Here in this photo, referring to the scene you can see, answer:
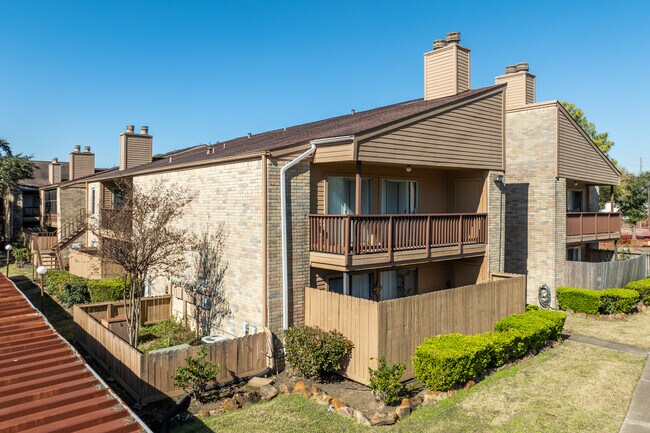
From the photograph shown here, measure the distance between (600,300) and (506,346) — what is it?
8.10 m

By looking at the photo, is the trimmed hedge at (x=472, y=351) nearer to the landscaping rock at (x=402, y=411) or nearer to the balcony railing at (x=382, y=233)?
the landscaping rock at (x=402, y=411)

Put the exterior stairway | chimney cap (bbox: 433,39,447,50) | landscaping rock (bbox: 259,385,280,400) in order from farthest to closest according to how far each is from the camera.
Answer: the exterior stairway → chimney cap (bbox: 433,39,447,50) → landscaping rock (bbox: 259,385,280,400)

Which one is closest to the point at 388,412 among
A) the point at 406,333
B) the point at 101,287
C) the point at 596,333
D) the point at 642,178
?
the point at 406,333

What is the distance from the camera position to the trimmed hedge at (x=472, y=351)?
389 inches

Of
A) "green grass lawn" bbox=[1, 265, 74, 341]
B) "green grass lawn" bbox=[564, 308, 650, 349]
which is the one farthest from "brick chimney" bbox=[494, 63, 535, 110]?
"green grass lawn" bbox=[1, 265, 74, 341]

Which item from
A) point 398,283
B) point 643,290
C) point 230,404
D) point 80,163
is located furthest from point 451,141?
point 80,163

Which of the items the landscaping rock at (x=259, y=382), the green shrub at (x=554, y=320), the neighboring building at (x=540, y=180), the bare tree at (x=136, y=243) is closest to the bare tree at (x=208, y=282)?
the bare tree at (x=136, y=243)

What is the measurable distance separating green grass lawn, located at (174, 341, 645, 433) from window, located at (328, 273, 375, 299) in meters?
4.39

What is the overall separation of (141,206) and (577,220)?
18.4 m

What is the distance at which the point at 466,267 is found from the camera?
1691 cm

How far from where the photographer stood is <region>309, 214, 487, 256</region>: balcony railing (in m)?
11.8

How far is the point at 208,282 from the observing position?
565 inches

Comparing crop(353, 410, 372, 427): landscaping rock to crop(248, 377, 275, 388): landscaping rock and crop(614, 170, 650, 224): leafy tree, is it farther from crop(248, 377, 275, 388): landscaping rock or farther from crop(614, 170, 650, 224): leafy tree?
crop(614, 170, 650, 224): leafy tree

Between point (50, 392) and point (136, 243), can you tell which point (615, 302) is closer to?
point (136, 243)
